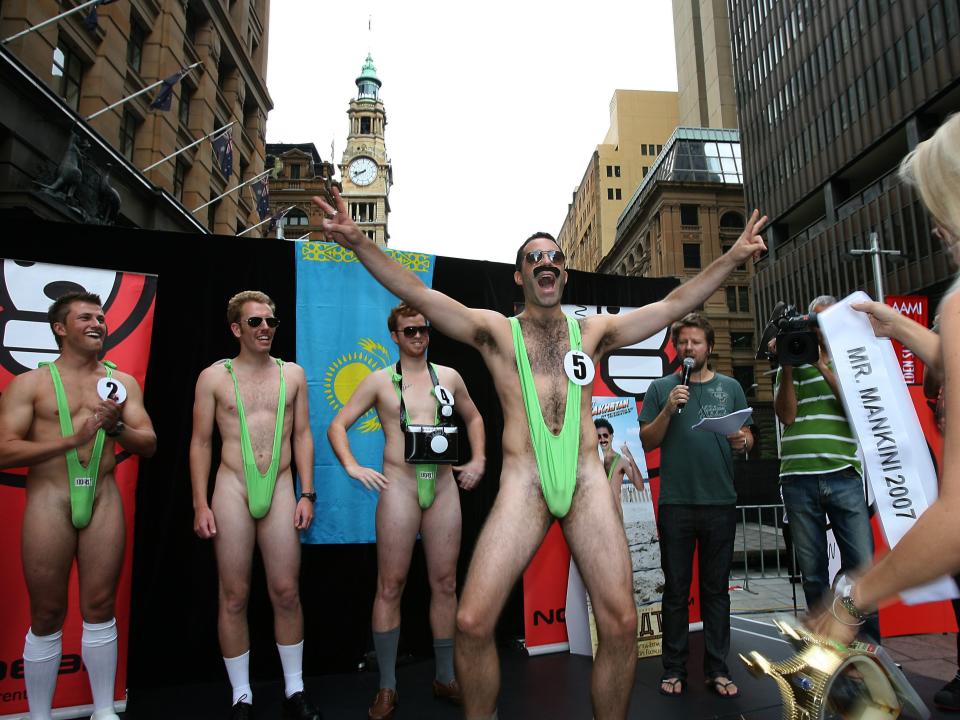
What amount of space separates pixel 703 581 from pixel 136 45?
2024 centimetres

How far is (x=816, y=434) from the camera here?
A: 4.15 metres

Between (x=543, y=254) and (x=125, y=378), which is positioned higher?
(x=543, y=254)

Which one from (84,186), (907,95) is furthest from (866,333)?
(907,95)

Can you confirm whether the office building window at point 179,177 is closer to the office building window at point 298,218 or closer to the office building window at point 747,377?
the office building window at point 298,218

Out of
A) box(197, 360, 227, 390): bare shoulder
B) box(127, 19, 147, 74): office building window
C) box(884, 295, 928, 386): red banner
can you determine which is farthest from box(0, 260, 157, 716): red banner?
box(127, 19, 147, 74): office building window

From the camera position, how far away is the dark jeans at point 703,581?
4141mm

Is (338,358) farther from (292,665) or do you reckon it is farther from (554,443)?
(554,443)

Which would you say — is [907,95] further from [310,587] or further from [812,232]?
[310,587]

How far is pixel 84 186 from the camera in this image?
42.4ft

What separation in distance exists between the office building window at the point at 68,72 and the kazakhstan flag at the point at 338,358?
41.6 ft

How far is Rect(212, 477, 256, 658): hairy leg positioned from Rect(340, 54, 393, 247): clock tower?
3435 inches

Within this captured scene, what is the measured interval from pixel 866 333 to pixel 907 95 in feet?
101

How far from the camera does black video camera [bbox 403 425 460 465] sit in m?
3.87

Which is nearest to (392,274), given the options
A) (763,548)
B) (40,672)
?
(40,672)
